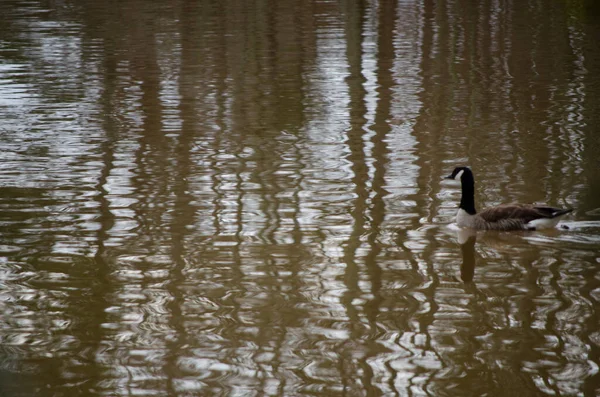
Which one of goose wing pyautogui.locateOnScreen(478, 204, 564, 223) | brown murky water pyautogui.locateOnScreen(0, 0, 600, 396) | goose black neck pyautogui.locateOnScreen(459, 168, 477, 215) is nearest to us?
brown murky water pyautogui.locateOnScreen(0, 0, 600, 396)

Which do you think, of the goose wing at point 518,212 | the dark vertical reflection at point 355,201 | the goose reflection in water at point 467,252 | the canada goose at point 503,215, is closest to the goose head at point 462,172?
the canada goose at point 503,215

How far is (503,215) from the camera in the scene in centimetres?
956

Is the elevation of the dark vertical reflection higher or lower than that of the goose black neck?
lower

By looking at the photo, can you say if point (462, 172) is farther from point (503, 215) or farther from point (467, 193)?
point (503, 215)

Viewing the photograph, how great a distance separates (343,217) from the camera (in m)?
10.0

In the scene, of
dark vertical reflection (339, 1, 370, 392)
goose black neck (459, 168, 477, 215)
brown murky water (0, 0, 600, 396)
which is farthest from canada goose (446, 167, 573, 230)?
dark vertical reflection (339, 1, 370, 392)

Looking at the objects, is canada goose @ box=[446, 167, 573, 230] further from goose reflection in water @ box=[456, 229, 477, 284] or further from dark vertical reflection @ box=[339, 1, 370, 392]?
dark vertical reflection @ box=[339, 1, 370, 392]

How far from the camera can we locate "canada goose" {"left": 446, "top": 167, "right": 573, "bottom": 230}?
9359mm

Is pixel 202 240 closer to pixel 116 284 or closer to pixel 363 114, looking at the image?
pixel 116 284

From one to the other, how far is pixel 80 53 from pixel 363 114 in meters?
10.2

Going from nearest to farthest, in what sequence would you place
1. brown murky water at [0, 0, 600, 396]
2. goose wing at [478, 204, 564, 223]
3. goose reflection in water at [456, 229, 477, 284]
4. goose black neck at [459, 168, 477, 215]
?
brown murky water at [0, 0, 600, 396] < goose reflection in water at [456, 229, 477, 284] < goose wing at [478, 204, 564, 223] < goose black neck at [459, 168, 477, 215]

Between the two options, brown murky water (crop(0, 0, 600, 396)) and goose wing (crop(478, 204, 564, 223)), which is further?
goose wing (crop(478, 204, 564, 223))

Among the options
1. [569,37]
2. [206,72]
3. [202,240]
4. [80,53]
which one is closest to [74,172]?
[202,240]

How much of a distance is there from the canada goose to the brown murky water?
0.47 feet
